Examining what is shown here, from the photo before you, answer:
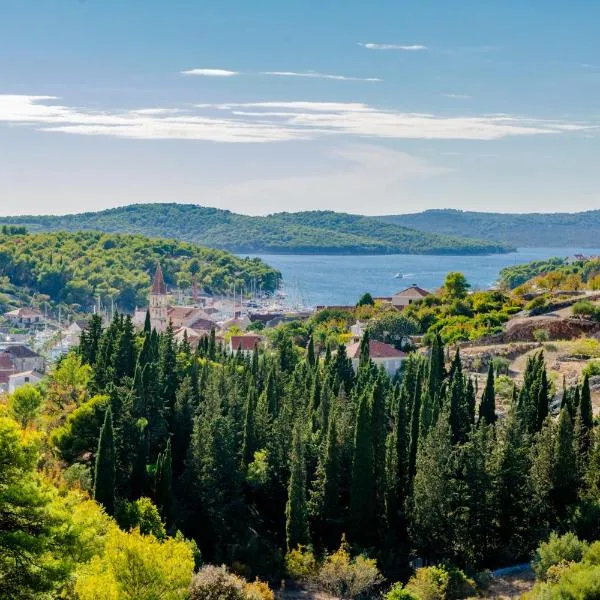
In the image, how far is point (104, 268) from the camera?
581ft

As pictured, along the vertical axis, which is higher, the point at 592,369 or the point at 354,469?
the point at 592,369

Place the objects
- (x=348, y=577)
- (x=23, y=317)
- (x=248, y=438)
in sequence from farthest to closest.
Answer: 1. (x=23, y=317)
2. (x=248, y=438)
3. (x=348, y=577)

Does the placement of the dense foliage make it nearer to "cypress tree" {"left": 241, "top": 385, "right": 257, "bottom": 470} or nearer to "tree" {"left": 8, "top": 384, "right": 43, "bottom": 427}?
"cypress tree" {"left": 241, "top": 385, "right": 257, "bottom": 470}

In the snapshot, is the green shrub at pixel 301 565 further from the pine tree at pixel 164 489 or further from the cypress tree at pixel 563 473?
the cypress tree at pixel 563 473

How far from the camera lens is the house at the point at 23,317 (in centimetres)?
14325

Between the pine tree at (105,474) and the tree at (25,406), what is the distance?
901 cm

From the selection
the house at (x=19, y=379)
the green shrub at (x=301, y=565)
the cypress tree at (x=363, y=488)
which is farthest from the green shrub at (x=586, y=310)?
the green shrub at (x=301, y=565)

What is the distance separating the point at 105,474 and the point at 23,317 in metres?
119

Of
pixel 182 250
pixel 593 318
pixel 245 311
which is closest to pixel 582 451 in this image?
pixel 593 318

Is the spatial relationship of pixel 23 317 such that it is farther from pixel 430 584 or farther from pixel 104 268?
pixel 430 584

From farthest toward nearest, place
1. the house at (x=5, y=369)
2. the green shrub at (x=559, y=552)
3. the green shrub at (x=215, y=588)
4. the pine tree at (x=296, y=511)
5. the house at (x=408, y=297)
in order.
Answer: the house at (x=408, y=297), the house at (x=5, y=369), the pine tree at (x=296, y=511), the green shrub at (x=559, y=552), the green shrub at (x=215, y=588)

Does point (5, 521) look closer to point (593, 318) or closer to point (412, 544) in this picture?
point (412, 544)

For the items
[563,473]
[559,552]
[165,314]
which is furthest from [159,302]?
[559,552]

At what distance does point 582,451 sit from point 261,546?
12158 mm
